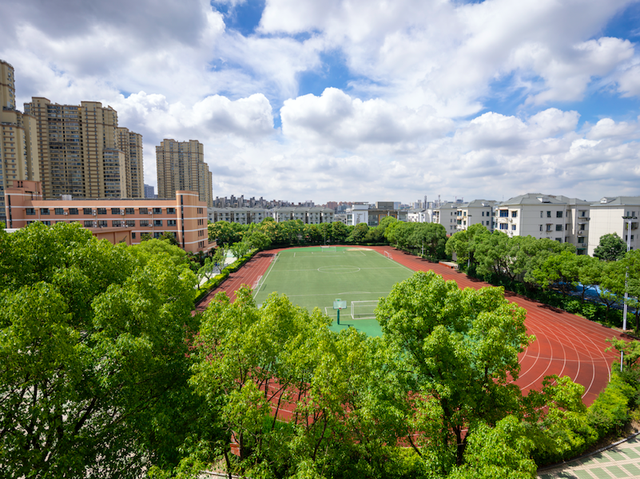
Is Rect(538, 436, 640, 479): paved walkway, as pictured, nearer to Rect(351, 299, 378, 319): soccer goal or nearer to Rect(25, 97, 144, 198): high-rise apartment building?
Rect(351, 299, 378, 319): soccer goal

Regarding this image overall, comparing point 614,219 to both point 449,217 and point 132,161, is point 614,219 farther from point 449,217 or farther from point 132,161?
point 132,161

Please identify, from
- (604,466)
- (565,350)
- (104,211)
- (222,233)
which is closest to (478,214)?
(565,350)

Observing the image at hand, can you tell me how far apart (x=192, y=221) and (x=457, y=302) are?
39708mm

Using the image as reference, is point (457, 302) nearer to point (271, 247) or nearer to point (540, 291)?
point (540, 291)

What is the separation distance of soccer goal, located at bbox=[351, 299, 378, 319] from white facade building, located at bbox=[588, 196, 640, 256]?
119 feet

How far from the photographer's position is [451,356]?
8.12 m

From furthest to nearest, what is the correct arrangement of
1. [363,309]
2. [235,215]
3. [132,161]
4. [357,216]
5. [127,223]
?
[235,215] → [357,216] → [132,161] → [127,223] → [363,309]

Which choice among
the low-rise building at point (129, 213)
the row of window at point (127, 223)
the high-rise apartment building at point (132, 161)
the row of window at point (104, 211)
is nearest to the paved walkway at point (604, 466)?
the low-rise building at point (129, 213)

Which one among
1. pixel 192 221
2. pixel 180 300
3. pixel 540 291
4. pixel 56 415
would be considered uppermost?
pixel 192 221

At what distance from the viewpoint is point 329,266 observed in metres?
45.7

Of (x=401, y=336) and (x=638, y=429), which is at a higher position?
(x=401, y=336)

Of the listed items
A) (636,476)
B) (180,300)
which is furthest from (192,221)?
(636,476)

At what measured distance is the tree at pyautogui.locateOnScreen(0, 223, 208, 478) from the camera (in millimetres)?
5945

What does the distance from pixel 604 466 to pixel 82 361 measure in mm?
16491
